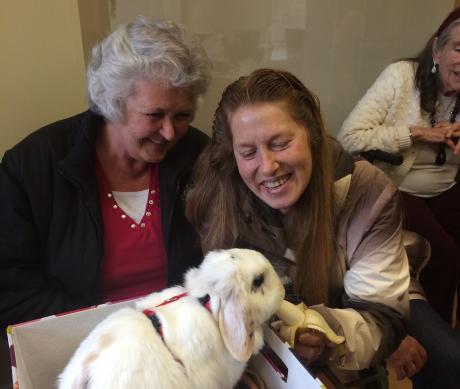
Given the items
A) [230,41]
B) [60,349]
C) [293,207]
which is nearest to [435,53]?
[230,41]

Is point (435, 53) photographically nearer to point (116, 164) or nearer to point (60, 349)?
point (116, 164)

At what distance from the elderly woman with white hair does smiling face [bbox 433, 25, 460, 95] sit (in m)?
1.12

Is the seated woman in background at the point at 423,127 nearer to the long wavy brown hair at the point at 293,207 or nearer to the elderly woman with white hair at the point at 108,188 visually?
the long wavy brown hair at the point at 293,207

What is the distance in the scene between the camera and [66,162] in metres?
1.25

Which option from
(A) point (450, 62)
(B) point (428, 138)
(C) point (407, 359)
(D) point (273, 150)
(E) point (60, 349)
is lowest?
(C) point (407, 359)

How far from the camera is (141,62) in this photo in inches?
46.9

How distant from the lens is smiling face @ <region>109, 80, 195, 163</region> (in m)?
1.22

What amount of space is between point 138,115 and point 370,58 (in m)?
1.63

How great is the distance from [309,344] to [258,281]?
179mm

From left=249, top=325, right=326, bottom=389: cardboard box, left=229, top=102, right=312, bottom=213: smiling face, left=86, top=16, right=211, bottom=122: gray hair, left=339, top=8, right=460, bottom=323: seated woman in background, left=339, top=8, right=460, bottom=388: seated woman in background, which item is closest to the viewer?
left=249, top=325, right=326, bottom=389: cardboard box

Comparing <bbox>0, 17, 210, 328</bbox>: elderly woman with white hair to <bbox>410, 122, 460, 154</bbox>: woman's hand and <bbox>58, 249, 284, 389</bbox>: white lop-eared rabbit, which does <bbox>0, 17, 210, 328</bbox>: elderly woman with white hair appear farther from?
<bbox>410, 122, 460, 154</bbox>: woman's hand

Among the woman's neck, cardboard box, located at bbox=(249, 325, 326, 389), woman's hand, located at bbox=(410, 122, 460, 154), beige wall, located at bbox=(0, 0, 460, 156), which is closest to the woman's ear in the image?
woman's hand, located at bbox=(410, 122, 460, 154)

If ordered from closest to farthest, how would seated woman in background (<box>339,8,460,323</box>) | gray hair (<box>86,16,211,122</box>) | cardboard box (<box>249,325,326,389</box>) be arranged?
cardboard box (<box>249,325,326,389</box>) → gray hair (<box>86,16,211,122</box>) → seated woman in background (<box>339,8,460,323</box>)

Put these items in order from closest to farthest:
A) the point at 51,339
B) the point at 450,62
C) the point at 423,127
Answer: the point at 51,339 < the point at 450,62 < the point at 423,127
